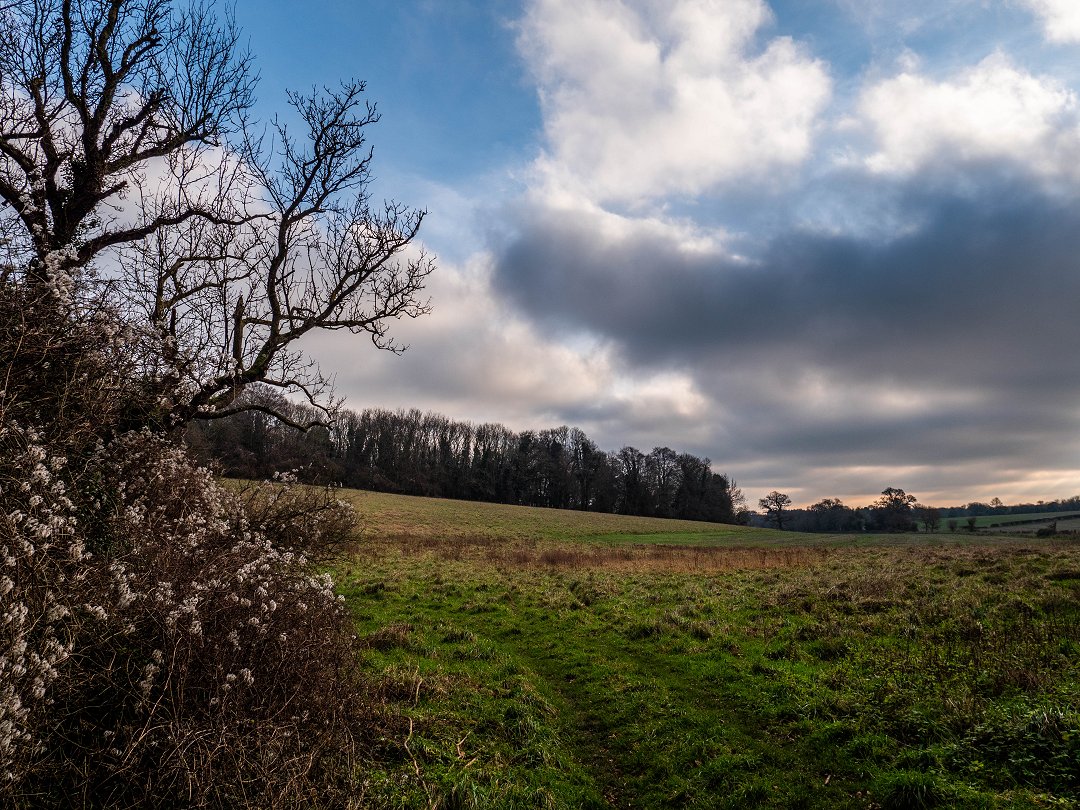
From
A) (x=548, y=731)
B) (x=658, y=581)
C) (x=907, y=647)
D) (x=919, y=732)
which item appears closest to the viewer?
(x=919, y=732)

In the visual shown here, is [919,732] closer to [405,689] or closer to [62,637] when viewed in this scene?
[405,689]

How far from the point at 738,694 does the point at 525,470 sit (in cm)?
8609

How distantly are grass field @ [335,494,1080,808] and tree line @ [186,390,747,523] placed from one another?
216ft

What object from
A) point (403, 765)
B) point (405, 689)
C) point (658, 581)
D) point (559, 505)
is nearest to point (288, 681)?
point (403, 765)

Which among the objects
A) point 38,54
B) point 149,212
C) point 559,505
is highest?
point 38,54

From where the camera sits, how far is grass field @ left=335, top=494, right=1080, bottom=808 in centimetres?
575

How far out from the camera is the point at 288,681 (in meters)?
5.49

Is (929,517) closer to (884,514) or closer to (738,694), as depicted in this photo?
(884,514)

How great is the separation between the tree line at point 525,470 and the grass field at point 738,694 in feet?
216

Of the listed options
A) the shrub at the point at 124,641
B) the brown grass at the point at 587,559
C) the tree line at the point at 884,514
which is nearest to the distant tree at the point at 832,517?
the tree line at the point at 884,514

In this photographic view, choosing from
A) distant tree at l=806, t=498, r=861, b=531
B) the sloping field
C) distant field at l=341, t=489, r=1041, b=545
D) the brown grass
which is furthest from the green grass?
the brown grass

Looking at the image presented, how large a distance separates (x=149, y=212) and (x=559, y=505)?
89.6 metres

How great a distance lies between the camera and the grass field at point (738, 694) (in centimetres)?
575

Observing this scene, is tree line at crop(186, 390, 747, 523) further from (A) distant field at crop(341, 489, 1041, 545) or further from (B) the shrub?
(B) the shrub
